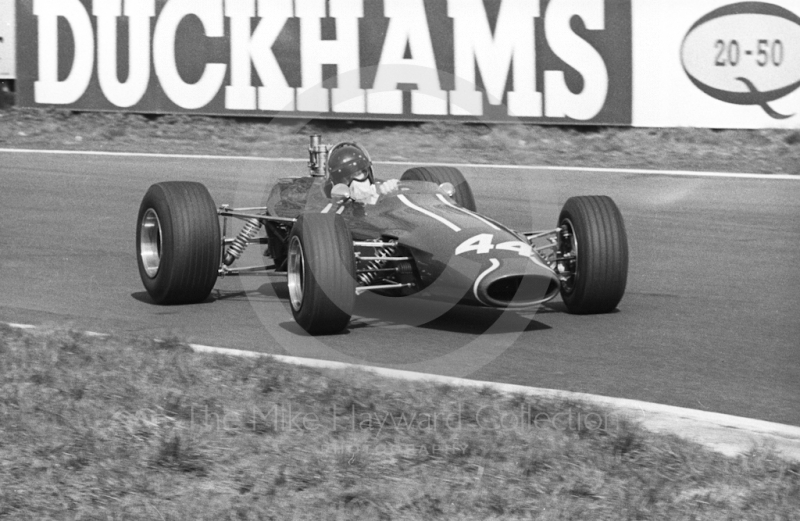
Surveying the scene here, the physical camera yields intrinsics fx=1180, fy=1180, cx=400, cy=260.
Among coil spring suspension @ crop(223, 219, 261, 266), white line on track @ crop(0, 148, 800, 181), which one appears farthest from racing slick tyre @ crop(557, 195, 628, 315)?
white line on track @ crop(0, 148, 800, 181)

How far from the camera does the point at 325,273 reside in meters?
6.60

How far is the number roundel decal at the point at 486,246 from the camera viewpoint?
6730mm

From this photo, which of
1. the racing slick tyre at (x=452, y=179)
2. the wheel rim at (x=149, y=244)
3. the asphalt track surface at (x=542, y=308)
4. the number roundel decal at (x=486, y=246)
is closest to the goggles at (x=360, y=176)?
the asphalt track surface at (x=542, y=308)

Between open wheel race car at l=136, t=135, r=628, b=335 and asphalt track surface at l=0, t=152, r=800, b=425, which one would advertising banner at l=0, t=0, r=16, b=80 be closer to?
asphalt track surface at l=0, t=152, r=800, b=425

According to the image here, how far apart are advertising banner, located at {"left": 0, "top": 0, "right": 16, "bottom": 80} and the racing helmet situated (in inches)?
338

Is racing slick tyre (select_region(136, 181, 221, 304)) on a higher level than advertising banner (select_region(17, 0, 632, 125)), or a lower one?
lower

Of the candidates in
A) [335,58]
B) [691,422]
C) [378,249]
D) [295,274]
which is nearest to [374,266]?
[378,249]

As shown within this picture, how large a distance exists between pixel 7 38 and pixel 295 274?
29.7ft

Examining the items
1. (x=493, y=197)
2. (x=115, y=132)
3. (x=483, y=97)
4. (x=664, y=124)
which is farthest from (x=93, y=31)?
(x=664, y=124)

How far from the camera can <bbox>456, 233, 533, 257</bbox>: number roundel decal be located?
6.73 meters

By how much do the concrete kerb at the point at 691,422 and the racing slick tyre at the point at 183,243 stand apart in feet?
7.47

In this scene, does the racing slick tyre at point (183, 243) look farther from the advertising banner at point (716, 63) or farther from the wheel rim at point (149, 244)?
the advertising banner at point (716, 63)

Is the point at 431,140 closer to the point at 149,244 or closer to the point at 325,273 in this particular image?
the point at 149,244

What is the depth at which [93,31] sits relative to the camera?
567 inches
